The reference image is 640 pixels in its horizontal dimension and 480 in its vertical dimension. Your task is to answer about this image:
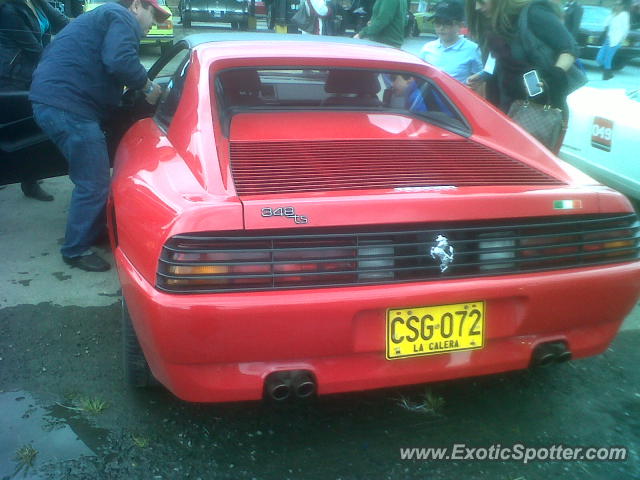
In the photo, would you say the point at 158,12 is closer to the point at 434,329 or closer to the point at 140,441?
the point at 140,441

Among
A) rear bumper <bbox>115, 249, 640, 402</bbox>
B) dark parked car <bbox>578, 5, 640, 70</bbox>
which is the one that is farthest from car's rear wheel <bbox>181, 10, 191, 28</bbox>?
rear bumper <bbox>115, 249, 640, 402</bbox>

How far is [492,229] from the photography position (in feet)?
7.27

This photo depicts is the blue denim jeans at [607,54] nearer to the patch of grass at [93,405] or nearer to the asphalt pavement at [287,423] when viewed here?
the asphalt pavement at [287,423]

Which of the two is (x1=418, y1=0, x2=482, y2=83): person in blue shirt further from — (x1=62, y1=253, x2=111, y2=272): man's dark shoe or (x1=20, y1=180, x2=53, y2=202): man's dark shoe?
(x1=20, y1=180, x2=53, y2=202): man's dark shoe

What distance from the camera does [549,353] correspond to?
7.73ft

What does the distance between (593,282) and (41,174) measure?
3.53m

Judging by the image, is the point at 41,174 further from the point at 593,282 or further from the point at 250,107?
the point at 593,282

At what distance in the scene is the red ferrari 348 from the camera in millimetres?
2033

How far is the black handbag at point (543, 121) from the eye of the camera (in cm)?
396

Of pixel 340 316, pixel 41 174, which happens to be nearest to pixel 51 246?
pixel 41 174

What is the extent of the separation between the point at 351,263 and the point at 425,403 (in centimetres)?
89

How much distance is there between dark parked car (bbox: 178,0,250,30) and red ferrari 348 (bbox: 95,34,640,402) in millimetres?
17931

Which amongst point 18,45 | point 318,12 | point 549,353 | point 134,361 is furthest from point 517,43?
point 318,12

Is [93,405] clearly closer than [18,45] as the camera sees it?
Yes
